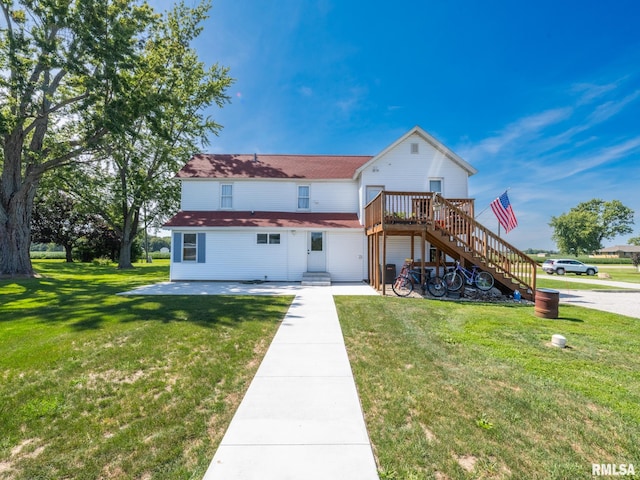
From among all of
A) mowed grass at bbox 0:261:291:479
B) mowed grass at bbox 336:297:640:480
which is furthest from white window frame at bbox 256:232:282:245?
mowed grass at bbox 336:297:640:480

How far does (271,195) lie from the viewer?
15648 mm

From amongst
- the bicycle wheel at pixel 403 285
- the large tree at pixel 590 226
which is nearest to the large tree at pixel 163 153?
the bicycle wheel at pixel 403 285

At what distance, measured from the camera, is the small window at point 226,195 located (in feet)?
51.3

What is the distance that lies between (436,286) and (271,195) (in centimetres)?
1013

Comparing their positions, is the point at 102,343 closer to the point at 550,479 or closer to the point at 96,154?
the point at 550,479

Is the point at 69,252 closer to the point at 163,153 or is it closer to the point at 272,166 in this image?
the point at 163,153

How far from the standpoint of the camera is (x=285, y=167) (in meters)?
16.6

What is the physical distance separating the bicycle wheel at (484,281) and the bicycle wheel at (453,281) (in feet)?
2.18

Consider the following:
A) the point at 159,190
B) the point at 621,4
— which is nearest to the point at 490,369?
the point at 621,4

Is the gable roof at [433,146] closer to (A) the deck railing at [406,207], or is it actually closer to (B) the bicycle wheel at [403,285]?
(A) the deck railing at [406,207]

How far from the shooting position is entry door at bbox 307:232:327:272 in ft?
46.8

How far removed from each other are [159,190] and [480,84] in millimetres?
24808

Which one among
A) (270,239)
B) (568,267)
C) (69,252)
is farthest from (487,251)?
(69,252)

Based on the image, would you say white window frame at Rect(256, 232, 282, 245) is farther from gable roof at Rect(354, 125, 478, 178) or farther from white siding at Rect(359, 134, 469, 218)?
gable roof at Rect(354, 125, 478, 178)
